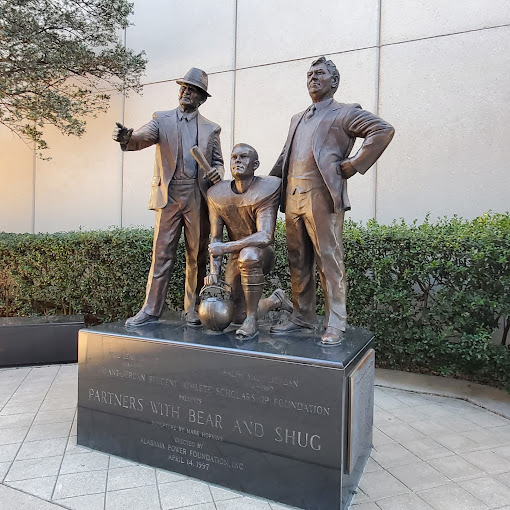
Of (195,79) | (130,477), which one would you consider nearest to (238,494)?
(130,477)

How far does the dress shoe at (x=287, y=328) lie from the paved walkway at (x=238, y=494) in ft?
3.48

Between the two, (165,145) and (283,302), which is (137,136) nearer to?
(165,145)

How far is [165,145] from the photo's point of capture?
3.56 m

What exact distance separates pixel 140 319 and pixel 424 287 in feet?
10.2

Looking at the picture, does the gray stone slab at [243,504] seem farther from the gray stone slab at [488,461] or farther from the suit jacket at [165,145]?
the suit jacket at [165,145]

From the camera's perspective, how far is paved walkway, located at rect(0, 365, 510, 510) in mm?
2521

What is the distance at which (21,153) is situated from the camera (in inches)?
353

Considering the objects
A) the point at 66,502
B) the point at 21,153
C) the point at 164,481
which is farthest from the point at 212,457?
the point at 21,153

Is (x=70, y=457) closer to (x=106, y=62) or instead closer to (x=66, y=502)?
(x=66, y=502)

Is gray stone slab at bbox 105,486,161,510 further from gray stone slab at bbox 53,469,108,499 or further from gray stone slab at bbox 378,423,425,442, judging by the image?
gray stone slab at bbox 378,423,425,442

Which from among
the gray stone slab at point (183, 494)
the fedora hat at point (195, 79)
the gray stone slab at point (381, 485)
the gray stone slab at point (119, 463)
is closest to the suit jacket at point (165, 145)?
the fedora hat at point (195, 79)

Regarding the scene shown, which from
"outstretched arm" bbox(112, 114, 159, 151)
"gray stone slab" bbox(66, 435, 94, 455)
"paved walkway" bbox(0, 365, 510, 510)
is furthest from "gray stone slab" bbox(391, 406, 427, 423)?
"outstretched arm" bbox(112, 114, 159, 151)

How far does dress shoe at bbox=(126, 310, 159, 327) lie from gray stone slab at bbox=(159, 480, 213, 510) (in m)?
1.23

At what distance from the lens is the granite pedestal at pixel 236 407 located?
2439 millimetres
